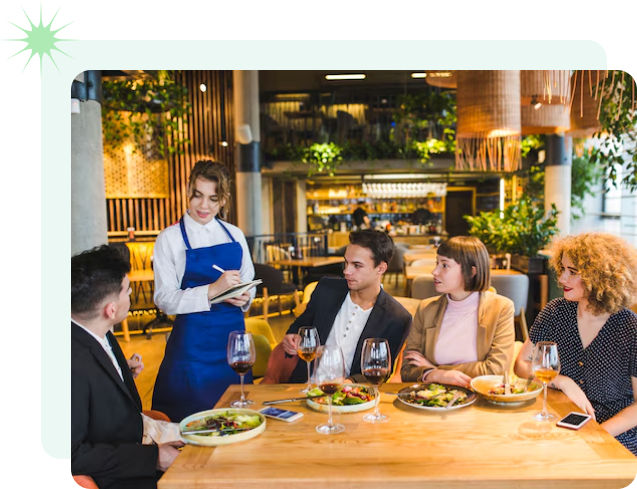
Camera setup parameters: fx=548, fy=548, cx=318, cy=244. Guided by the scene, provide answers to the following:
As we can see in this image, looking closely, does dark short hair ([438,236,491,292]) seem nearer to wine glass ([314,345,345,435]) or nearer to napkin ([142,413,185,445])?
wine glass ([314,345,345,435])

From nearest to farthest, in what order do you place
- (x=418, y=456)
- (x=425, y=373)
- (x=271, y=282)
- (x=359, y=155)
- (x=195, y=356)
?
(x=418, y=456), (x=425, y=373), (x=195, y=356), (x=271, y=282), (x=359, y=155)

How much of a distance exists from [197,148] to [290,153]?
2053mm

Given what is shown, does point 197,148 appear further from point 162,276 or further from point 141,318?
point 162,276

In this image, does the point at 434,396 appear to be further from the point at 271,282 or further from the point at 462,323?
the point at 271,282

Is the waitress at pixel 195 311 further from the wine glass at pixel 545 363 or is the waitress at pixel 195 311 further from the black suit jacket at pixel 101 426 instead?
the wine glass at pixel 545 363

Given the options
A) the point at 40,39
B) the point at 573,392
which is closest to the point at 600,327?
the point at 573,392

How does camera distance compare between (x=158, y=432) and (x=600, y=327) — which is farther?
(x=600, y=327)

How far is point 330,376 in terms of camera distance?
168 centimetres

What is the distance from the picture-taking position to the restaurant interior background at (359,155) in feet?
13.7

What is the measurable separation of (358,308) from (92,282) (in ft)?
4.15

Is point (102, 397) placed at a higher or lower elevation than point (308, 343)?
lower

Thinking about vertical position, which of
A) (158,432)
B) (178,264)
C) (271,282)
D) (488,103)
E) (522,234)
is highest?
(488,103)

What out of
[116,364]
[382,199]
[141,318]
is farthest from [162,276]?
[382,199]

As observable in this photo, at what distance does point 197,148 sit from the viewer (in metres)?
10.9
